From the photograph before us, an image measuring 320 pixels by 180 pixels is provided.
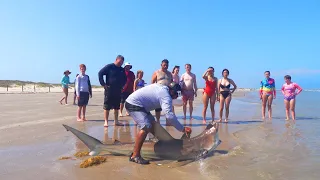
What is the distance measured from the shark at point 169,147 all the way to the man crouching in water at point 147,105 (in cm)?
A: 18

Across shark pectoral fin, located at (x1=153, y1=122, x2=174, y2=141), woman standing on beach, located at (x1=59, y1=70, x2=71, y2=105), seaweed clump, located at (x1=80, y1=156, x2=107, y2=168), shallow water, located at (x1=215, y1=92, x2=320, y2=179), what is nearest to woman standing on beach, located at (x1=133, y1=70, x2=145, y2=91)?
shallow water, located at (x1=215, y1=92, x2=320, y2=179)

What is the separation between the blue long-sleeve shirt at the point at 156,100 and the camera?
4.44 meters

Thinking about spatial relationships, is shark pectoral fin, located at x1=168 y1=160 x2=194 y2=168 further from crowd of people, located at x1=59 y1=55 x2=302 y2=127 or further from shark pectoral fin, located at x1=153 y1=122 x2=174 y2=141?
crowd of people, located at x1=59 y1=55 x2=302 y2=127

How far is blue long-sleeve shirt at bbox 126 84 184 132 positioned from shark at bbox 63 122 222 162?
0.96 ft

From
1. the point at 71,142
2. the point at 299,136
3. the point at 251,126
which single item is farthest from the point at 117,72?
the point at 299,136

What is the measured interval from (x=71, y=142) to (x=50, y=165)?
65.5 inches

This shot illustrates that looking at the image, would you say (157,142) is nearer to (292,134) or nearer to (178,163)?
(178,163)

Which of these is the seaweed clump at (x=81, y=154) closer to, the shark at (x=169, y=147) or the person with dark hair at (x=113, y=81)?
the shark at (x=169, y=147)

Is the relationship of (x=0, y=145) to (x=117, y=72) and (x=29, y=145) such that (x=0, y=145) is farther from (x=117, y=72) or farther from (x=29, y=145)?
(x=117, y=72)

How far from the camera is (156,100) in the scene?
15.3 feet

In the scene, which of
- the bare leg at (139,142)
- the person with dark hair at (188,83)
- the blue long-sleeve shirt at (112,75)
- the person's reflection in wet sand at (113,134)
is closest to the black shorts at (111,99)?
the blue long-sleeve shirt at (112,75)

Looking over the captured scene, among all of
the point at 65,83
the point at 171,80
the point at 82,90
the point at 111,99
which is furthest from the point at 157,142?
the point at 65,83

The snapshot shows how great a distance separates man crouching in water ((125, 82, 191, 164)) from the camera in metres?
4.50

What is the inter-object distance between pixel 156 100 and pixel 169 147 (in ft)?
2.71
